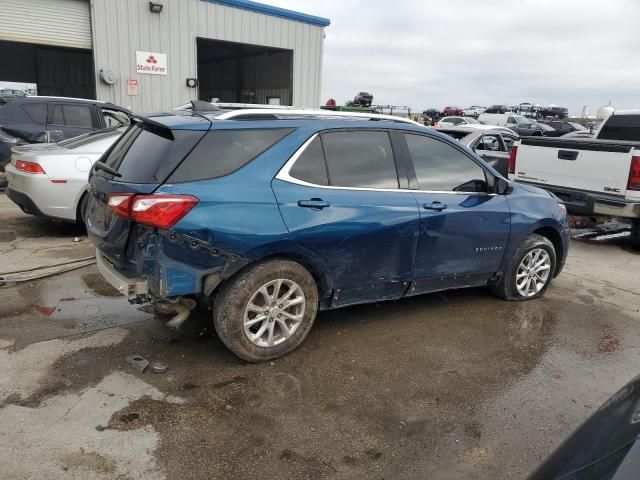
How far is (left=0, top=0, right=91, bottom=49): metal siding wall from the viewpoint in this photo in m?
12.5

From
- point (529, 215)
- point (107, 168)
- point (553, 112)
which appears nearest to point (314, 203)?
point (107, 168)

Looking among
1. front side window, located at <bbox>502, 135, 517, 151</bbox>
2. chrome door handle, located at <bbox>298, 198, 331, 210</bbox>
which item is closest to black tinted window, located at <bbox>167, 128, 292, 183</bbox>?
chrome door handle, located at <bbox>298, 198, 331, 210</bbox>

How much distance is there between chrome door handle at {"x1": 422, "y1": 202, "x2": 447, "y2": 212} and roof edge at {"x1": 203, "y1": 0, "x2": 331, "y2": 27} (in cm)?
1269

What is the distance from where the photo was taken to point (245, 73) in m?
22.2

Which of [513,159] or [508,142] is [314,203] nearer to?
[513,159]

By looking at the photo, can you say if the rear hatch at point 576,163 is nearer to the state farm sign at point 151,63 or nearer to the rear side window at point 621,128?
the rear side window at point 621,128

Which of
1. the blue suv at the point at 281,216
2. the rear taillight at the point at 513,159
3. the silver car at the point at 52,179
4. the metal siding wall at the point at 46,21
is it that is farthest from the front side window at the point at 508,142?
the metal siding wall at the point at 46,21

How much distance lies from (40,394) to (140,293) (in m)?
0.84

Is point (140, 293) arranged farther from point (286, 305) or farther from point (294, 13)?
point (294, 13)

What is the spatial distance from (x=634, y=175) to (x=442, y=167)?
3774 mm

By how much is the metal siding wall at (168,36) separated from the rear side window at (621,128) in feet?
33.5

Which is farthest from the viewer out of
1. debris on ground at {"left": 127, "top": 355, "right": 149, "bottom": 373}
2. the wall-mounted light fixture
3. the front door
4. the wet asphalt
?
the wall-mounted light fixture

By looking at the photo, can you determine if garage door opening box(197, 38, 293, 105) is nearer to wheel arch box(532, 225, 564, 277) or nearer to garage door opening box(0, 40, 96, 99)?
garage door opening box(0, 40, 96, 99)

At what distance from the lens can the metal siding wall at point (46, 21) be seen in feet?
41.0
